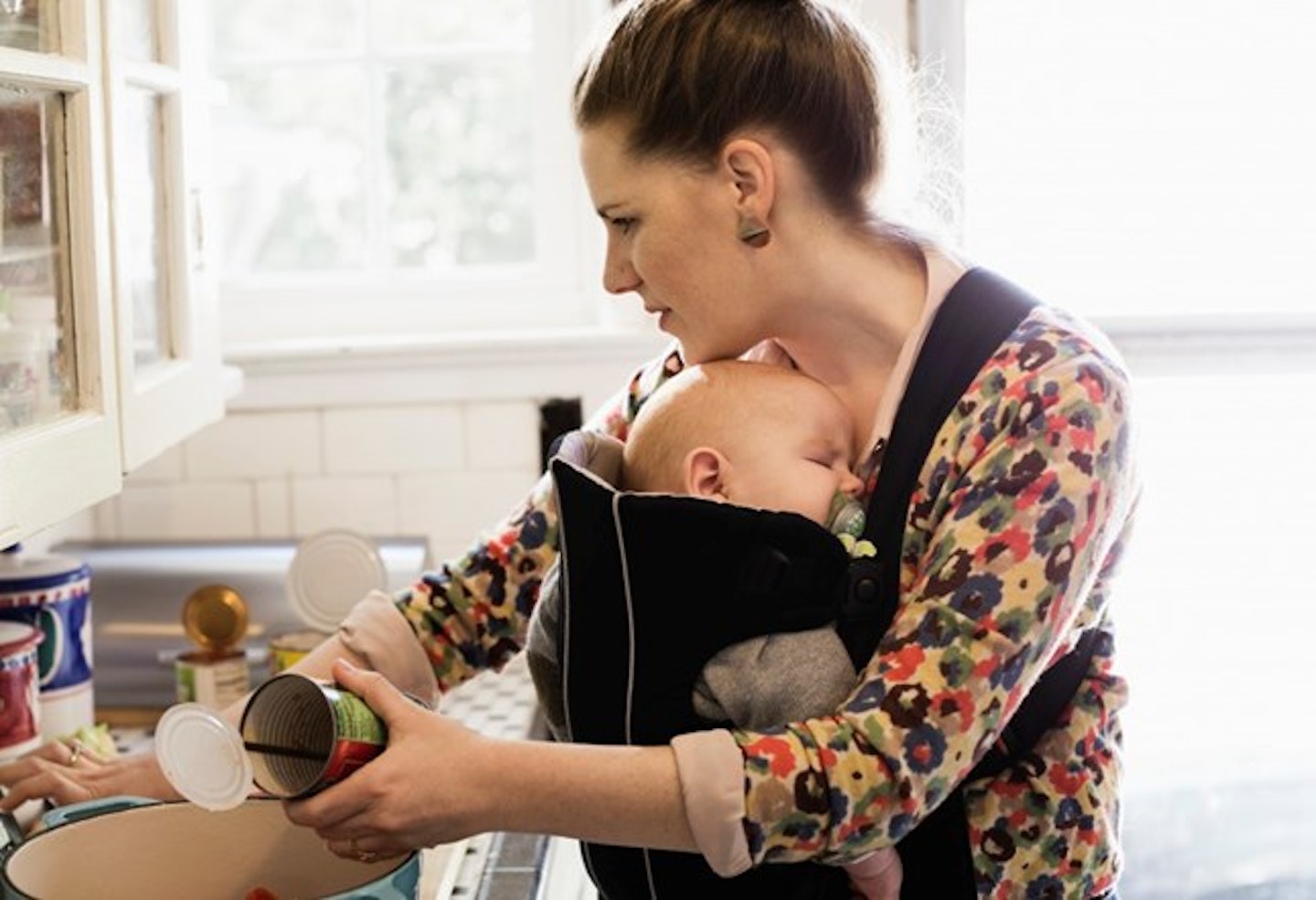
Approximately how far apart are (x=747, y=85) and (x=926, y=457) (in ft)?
1.03

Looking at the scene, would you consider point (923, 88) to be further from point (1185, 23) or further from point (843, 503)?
point (843, 503)

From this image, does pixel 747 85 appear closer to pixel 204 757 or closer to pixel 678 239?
pixel 678 239

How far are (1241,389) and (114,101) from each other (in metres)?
1.72

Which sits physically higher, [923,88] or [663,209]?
[923,88]

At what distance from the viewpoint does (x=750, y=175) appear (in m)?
1.41

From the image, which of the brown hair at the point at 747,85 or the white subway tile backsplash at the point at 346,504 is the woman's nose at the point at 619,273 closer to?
the brown hair at the point at 747,85

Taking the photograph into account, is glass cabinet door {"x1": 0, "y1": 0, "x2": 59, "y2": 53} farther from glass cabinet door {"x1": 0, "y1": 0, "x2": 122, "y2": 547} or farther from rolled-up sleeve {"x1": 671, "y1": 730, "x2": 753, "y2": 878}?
rolled-up sleeve {"x1": 671, "y1": 730, "x2": 753, "y2": 878}

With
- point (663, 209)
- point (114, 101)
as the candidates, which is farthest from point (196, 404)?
point (663, 209)

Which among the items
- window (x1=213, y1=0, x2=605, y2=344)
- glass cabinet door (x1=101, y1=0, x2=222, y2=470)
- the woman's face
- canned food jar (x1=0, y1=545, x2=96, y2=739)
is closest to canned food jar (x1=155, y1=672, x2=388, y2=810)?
the woman's face

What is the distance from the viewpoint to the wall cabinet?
1455 mm

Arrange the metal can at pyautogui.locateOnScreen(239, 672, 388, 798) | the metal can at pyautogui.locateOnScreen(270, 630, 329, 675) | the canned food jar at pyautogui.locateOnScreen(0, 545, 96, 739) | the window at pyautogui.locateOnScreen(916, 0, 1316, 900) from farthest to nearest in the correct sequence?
1. the window at pyautogui.locateOnScreen(916, 0, 1316, 900)
2. the metal can at pyautogui.locateOnScreen(270, 630, 329, 675)
3. the canned food jar at pyautogui.locateOnScreen(0, 545, 96, 739)
4. the metal can at pyautogui.locateOnScreen(239, 672, 388, 798)

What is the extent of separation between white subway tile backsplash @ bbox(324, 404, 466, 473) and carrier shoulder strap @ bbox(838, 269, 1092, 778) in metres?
1.29

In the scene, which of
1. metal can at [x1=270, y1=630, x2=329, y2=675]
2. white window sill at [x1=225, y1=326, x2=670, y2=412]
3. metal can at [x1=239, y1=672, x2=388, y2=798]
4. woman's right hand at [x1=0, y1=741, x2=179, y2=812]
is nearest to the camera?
metal can at [x1=239, y1=672, x2=388, y2=798]

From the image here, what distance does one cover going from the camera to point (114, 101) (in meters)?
1.67
